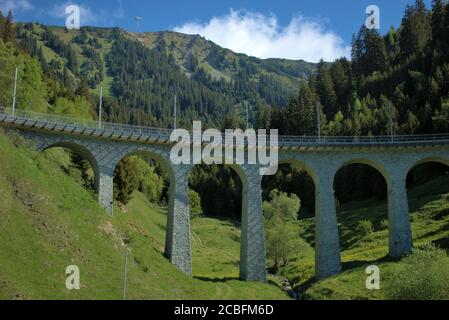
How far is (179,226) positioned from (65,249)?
14.6 meters

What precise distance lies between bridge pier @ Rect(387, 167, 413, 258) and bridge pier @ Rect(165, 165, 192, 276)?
897 inches

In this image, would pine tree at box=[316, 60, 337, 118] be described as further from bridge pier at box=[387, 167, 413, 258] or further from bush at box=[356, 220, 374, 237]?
bridge pier at box=[387, 167, 413, 258]

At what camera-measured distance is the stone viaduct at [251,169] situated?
4284cm

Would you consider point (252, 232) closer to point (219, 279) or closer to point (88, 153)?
point (219, 279)

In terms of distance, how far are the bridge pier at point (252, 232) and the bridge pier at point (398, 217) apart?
48.8 feet

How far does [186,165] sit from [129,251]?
40.8 feet

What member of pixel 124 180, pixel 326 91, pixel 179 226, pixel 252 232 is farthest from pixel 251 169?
pixel 326 91

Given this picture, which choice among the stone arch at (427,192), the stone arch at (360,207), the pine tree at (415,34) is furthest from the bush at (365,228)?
the pine tree at (415,34)

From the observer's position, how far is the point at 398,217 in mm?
51031

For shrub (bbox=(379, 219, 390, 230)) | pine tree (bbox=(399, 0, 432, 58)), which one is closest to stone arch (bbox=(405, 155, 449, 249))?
shrub (bbox=(379, 219, 390, 230))
